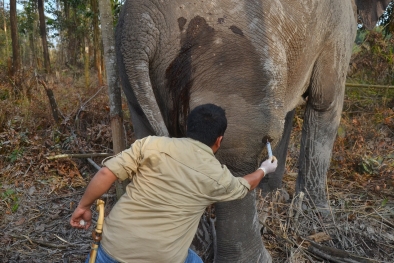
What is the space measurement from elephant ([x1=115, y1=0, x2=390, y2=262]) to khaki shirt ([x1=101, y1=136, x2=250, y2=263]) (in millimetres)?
510

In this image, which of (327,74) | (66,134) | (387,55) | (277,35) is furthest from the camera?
(387,55)

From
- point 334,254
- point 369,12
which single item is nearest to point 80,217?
point 334,254

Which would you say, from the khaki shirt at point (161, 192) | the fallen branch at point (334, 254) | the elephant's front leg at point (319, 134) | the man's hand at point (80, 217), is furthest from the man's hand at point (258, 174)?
the elephant's front leg at point (319, 134)

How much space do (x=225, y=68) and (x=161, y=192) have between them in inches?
32.2

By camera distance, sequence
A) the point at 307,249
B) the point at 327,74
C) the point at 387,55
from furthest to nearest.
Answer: the point at 387,55 → the point at 327,74 → the point at 307,249

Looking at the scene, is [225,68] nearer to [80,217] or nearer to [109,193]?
[80,217]

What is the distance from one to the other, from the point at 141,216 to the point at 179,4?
1.11 meters

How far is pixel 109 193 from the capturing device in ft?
13.0

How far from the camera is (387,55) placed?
22.5 ft

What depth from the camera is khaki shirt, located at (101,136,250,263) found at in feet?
6.04

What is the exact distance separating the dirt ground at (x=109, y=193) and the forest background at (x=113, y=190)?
0.03 feet

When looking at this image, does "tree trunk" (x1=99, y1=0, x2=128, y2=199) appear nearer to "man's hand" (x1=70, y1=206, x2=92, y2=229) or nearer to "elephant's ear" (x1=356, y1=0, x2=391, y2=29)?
"man's hand" (x1=70, y1=206, x2=92, y2=229)

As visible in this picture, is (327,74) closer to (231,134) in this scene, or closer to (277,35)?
(277,35)

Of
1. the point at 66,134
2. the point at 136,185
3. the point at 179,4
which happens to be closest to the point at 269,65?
the point at 179,4
